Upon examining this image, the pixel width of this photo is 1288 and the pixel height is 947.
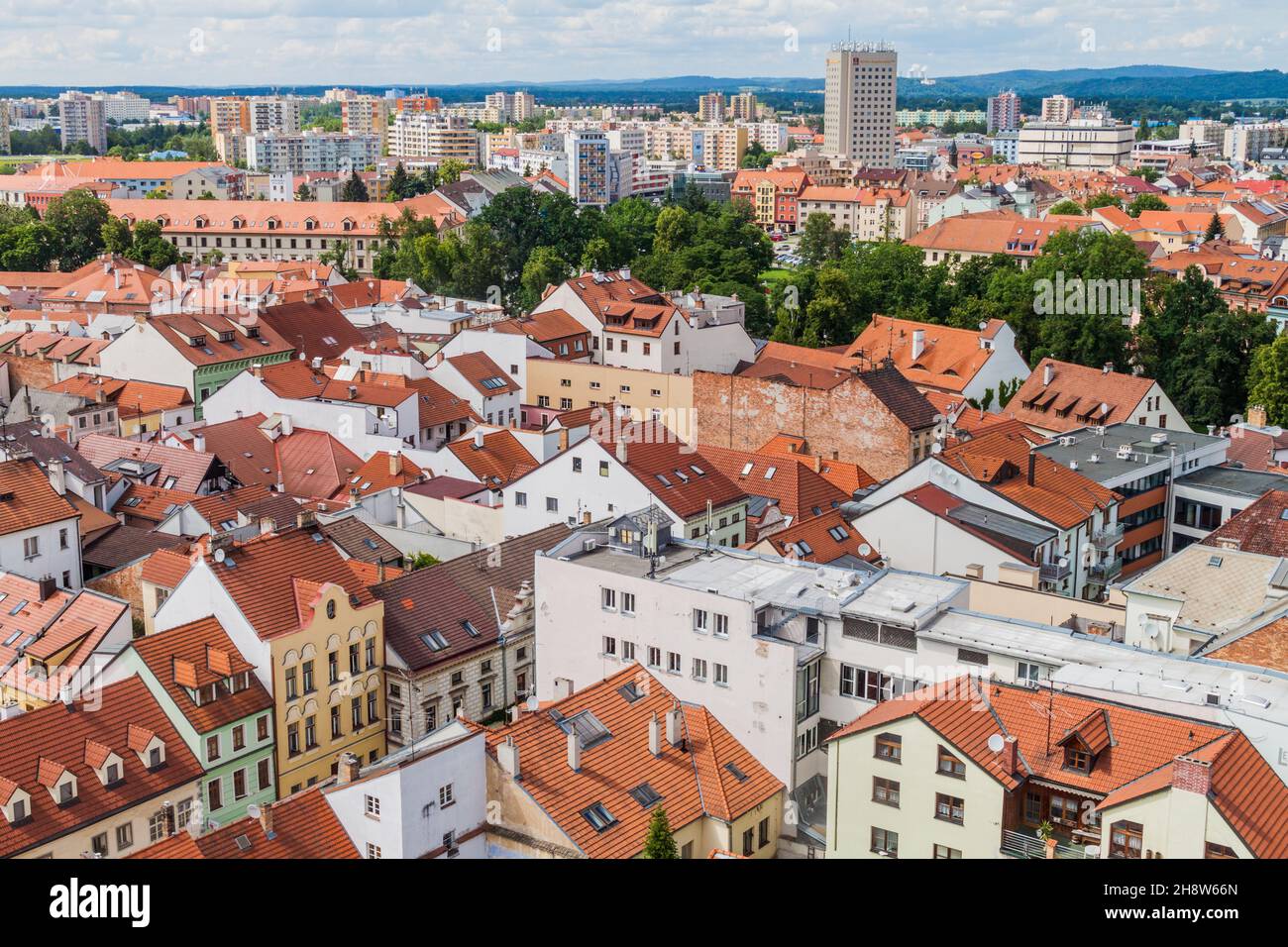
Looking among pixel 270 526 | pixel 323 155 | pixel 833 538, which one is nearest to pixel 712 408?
pixel 833 538

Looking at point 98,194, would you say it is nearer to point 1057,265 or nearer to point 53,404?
point 53,404

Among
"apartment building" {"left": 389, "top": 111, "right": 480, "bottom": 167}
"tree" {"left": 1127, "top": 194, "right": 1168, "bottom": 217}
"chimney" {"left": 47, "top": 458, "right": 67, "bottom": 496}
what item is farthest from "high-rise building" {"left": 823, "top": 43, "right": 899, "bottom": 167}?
"chimney" {"left": 47, "top": 458, "right": 67, "bottom": 496}

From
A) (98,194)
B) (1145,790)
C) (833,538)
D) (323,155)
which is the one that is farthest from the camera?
(323,155)

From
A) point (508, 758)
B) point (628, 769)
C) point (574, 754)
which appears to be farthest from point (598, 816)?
point (508, 758)

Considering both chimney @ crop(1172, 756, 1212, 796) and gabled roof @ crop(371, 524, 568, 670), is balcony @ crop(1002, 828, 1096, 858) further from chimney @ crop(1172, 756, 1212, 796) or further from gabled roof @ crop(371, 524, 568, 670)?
gabled roof @ crop(371, 524, 568, 670)

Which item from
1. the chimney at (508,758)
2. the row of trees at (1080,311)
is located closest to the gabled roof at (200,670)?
the chimney at (508,758)

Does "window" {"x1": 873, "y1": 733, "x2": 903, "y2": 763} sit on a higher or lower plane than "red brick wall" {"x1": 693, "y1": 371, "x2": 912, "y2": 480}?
lower
